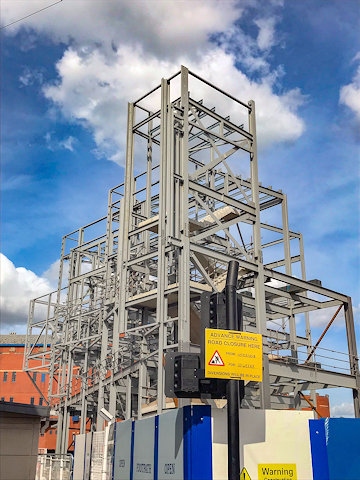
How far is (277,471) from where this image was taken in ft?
27.7

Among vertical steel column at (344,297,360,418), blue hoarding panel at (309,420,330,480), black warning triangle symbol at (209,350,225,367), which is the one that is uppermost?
vertical steel column at (344,297,360,418)

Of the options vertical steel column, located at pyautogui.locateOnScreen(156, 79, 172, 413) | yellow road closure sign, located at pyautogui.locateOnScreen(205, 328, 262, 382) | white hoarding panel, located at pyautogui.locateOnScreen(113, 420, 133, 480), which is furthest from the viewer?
vertical steel column, located at pyautogui.locateOnScreen(156, 79, 172, 413)

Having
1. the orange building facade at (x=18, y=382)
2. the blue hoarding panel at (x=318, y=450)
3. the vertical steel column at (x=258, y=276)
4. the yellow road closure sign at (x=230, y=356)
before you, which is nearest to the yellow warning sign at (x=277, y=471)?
the blue hoarding panel at (x=318, y=450)

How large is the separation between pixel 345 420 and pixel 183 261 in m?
12.3

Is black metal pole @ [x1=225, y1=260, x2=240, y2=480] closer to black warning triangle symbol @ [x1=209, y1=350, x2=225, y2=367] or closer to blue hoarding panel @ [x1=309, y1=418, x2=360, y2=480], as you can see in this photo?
black warning triangle symbol @ [x1=209, y1=350, x2=225, y2=367]

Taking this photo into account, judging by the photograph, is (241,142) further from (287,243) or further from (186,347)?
(186,347)

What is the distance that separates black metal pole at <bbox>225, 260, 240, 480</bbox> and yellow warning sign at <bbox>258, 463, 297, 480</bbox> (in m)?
1.39

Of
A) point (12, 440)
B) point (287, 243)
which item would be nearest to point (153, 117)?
point (287, 243)

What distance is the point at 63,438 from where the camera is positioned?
3161 cm

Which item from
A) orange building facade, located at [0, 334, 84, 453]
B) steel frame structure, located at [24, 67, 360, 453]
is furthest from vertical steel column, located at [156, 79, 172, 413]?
orange building facade, located at [0, 334, 84, 453]

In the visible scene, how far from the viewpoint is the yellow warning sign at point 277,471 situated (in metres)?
8.31

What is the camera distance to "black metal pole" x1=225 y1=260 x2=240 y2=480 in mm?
7078

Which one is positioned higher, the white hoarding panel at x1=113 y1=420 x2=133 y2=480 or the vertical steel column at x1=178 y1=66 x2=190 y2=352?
the vertical steel column at x1=178 y1=66 x2=190 y2=352

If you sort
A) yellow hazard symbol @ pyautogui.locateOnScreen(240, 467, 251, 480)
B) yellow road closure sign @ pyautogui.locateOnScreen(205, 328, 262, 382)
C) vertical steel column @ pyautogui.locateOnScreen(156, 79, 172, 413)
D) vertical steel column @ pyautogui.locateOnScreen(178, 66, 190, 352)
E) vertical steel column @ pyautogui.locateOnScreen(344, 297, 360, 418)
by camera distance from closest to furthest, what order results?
yellow road closure sign @ pyautogui.locateOnScreen(205, 328, 262, 382), yellow hazard symbol @ pyautogui.locateOnScreen(240, 467, 251, 480), vertical steel column @ pyautogui.locateOnScreen(178, 66, 190, 352), vertical steel column @ pyautogui.locateOnScreen(156, 79, 172, 413), vertical steel column @ pyautogui.locateOnScreen(344, 297, 360, 418)
